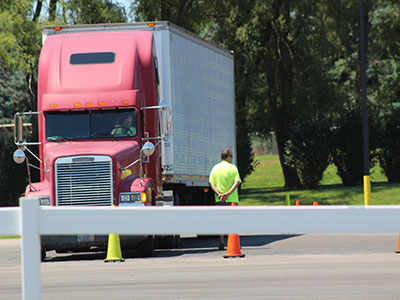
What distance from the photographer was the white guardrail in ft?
14.6

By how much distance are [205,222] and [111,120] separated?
12.6 m

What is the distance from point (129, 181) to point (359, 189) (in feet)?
72.3

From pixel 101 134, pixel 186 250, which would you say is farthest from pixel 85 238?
pixel 186 250

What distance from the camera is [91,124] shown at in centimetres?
1688

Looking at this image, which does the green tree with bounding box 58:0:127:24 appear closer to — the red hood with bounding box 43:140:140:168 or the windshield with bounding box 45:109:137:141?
the windshield with bounding box 45:109:137:141

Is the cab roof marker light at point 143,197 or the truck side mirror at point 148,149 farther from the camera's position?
the truck side mirror at point 148,149

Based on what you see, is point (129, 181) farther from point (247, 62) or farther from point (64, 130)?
point (247, 62)

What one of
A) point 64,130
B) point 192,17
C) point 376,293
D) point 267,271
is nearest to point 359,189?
point 192,17

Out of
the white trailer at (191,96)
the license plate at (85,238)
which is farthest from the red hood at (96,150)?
the white trailer at (191,96)

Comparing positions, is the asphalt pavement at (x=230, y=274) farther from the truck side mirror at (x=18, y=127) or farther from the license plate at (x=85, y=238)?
the truck side mirror at (x=18, y=127)

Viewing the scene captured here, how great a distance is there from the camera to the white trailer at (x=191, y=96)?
18.2 metres

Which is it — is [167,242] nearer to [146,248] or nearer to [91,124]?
[146,248]

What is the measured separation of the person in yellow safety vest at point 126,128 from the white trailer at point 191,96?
1394mm

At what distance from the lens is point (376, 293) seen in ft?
29.3
